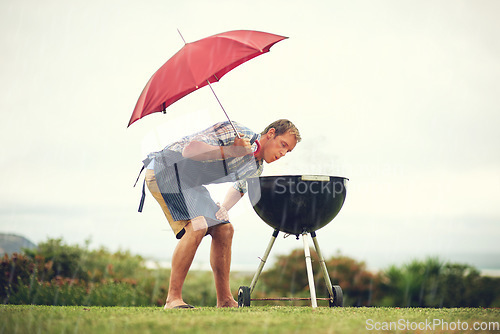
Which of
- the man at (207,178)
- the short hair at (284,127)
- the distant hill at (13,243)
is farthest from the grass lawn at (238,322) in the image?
the distant hill at (13,243)

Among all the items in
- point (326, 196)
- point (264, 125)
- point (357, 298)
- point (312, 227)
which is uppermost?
point (264, 125)

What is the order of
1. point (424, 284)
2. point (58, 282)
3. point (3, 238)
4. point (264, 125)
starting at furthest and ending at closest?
point (3, 238) → point (424, 284) → point (58, 282) → point (264, 125)

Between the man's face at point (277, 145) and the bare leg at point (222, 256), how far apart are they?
25.4 inches

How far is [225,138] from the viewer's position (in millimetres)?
3484

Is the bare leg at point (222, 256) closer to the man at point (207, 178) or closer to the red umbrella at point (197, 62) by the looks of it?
the man at point (207, 178)

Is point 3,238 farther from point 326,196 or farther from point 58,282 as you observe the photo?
point 326,196

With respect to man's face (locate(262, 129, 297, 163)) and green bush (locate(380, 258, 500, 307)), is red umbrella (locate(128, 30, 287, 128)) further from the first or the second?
green bush (locate(380, 258, 500, 307))

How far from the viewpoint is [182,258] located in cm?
341

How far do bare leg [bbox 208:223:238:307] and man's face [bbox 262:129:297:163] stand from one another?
0.64 metres

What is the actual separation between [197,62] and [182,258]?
1468 millimetres

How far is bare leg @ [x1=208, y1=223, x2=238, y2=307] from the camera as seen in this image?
11.9 ft

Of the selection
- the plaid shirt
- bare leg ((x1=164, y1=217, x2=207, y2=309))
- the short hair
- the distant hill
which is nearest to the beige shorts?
bare leg ((x1=164, y1=217, x2=207, y2=309))

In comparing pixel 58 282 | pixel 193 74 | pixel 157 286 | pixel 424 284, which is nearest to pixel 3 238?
pixel 58 282

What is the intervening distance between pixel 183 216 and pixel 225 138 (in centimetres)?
68
